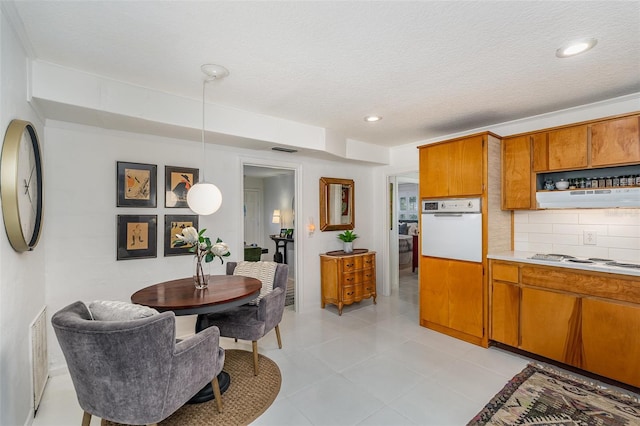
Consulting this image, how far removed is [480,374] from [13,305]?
11.2ft

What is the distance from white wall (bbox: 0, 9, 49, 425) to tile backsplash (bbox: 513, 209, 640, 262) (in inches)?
174

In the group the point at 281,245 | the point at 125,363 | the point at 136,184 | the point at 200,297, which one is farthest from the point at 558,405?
the point at 281,245

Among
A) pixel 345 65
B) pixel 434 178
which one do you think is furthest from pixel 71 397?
pixel 434 178

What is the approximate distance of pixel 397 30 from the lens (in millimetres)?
1791

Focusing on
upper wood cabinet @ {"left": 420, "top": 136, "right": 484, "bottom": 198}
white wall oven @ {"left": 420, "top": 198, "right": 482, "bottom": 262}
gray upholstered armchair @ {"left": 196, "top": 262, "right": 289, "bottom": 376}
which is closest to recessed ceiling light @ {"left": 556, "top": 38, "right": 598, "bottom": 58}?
upper wood cabinet @ {"left": 420, "top": 136, "right": 484, "bottom": 198}

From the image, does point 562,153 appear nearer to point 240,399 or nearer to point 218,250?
point 218,250

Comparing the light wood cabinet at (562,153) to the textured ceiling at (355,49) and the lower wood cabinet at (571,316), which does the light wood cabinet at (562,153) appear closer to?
the textured ceiling at (355,49)

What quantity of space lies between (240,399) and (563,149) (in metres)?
3.63

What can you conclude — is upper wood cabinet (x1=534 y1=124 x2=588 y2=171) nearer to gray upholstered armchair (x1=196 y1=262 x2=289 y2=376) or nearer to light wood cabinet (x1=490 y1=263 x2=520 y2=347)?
light wood cabinet (x1=490 y1=263 x2=520 y2=347)

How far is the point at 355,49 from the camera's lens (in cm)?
200

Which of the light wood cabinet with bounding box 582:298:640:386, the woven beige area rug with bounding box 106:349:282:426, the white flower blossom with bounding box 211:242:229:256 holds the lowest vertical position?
the woven beige area rug with bounding box 106:349:282:426

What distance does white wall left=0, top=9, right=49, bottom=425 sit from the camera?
61.2 inches

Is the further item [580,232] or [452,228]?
[452,228]

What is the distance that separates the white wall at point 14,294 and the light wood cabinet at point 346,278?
10.3ft
